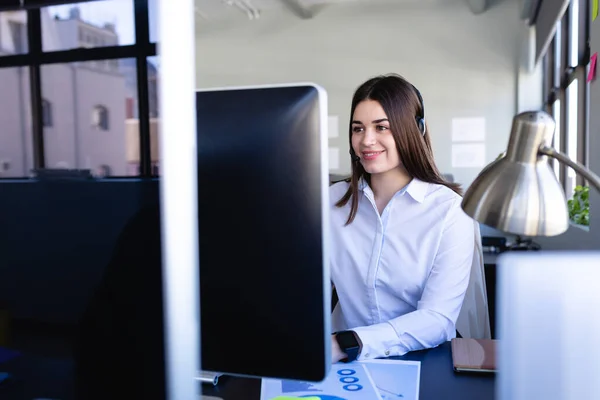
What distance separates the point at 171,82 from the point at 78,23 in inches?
5.7

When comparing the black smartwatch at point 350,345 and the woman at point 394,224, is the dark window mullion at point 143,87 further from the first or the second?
the woman at point 394,224

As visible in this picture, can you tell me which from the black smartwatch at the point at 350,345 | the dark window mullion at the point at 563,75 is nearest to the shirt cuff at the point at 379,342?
the black smartwatch at the point at 350,345

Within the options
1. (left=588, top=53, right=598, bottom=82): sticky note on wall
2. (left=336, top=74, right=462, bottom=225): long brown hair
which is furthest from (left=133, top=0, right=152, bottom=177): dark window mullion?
→ (left=588, top=53, right=598, bottom=82): sticky note on wall

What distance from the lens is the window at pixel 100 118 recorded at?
48 centimetres

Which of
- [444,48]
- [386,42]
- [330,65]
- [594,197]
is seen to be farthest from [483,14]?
[594,197]

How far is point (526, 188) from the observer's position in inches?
25.6

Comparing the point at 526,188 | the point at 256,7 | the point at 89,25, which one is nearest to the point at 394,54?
the point at 256,7

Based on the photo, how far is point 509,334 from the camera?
1.63 ft

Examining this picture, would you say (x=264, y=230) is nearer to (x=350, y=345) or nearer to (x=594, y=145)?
(x=350, y=345)

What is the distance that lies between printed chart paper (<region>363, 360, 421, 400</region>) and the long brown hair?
1.84 feet

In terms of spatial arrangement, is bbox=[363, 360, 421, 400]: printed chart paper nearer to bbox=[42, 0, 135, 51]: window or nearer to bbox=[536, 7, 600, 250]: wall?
bbox=[42, 0, 135, 51]: window

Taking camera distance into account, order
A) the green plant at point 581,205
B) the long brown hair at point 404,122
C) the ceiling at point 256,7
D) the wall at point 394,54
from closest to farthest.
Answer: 1. the long brown hair at point 404,122
2. the green plant at point 581,205
3. the wall at point 394,54
4. the ceiling at point 256,7

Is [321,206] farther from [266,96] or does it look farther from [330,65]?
[330,65]

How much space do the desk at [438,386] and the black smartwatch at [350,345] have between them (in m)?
0.13
